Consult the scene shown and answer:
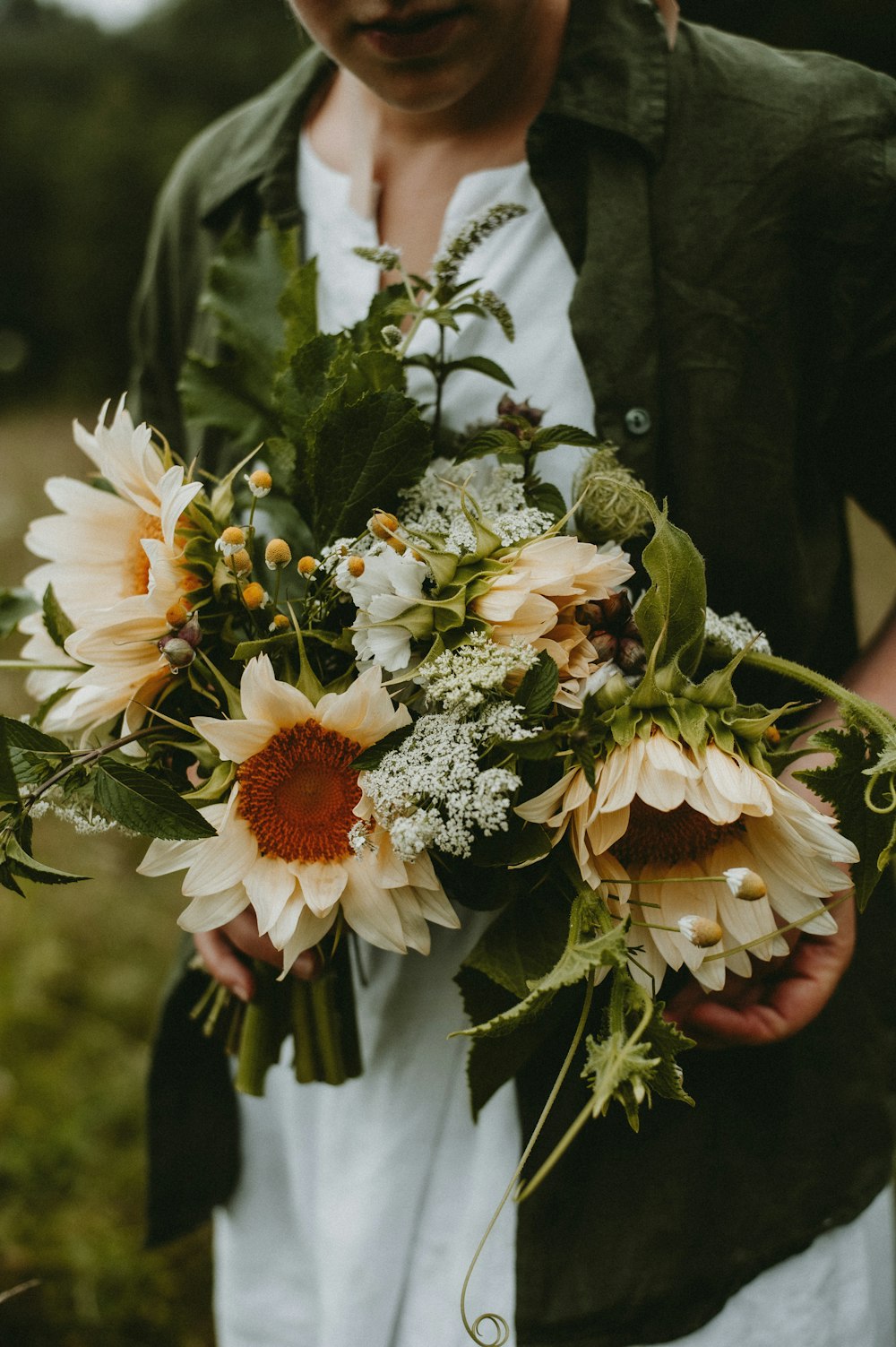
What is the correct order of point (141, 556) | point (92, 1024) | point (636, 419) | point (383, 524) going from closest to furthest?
point (383, 524)
point (141, 556)
point (636, 419)
point (92, 1024)

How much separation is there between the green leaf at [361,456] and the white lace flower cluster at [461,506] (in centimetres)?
2

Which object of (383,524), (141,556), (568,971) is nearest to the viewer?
(568,971)

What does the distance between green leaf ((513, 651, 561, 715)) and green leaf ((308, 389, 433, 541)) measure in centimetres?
19

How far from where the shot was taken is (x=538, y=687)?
629 mm

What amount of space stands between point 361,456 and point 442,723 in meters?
0.21

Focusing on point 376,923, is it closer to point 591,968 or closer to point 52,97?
Answer: point 591,968

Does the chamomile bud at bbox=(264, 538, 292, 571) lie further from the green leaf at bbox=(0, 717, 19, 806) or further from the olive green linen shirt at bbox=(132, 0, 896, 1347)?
the olive green linen shirt at bbox=(132, 0, 896, 1347)

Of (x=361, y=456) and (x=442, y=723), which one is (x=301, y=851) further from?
(x=361, y=456)

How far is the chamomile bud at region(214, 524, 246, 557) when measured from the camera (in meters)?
0.67

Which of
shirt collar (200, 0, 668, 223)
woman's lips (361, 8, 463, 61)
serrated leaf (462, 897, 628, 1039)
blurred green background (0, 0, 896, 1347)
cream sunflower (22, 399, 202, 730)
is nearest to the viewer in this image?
serrated leaf (462, 897, 628, 1039)

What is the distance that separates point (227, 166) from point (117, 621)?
68 cm

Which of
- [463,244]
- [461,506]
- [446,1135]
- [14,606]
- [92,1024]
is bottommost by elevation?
[92,1024]

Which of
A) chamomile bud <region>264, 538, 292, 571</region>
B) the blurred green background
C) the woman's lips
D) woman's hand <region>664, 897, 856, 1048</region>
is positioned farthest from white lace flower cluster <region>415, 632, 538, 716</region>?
the blurred green background

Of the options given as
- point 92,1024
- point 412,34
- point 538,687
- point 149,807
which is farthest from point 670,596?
point 92,1024
